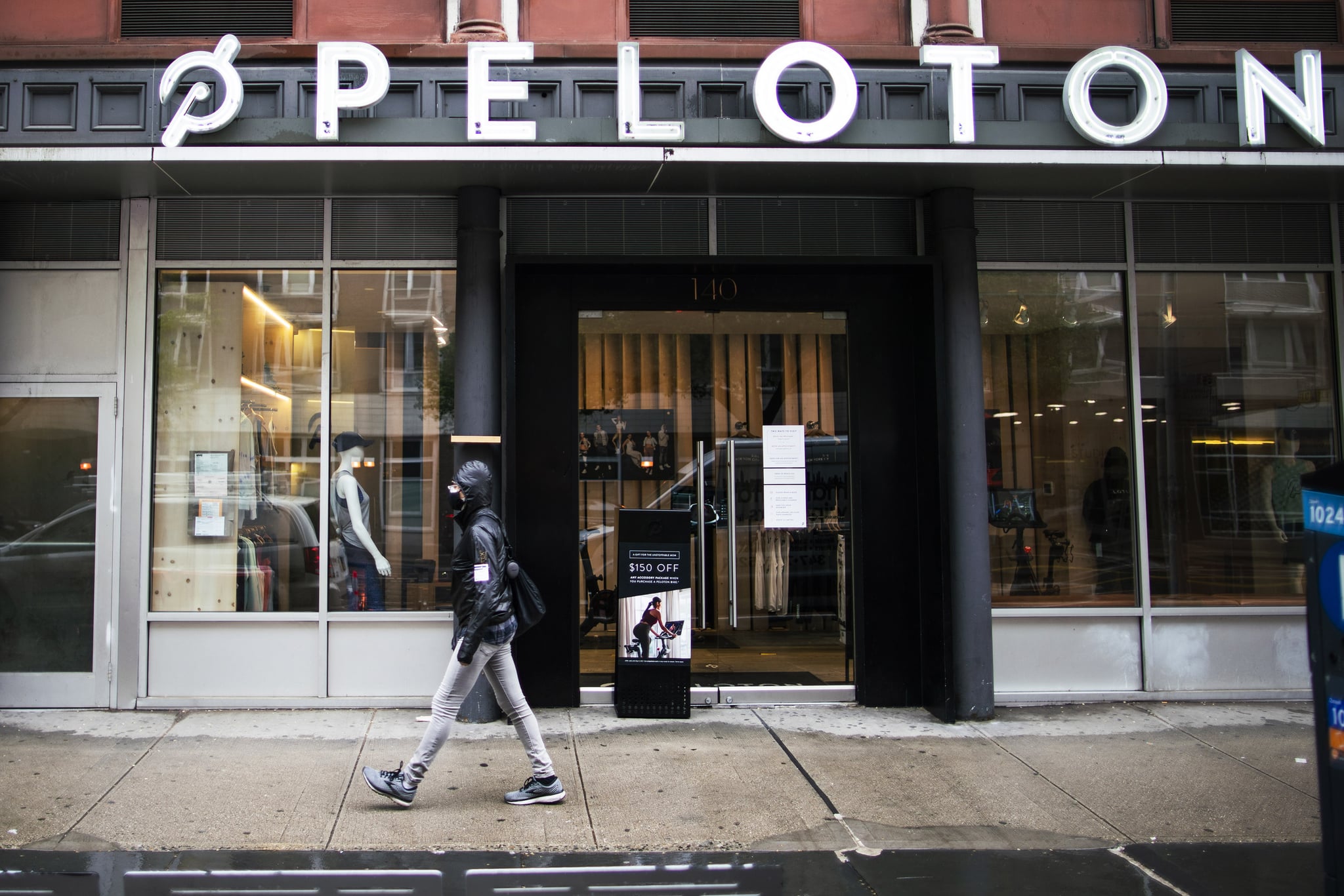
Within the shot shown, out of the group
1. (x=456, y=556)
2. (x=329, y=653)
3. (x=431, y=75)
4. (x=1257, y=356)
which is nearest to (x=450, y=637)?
(x=329, y=653)

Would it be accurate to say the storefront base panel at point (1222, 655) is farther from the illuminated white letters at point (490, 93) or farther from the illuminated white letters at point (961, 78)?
the illuminated white letters at point (490, 93)

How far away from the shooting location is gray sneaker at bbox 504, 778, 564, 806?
579 cm

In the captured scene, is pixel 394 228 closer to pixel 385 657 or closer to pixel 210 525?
pixel 210 525

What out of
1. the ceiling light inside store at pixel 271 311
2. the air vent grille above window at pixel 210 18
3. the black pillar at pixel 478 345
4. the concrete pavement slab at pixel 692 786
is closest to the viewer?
the concrete pavement slab at pixel 692 786

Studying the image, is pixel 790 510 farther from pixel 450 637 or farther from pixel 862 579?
pixel 450 637

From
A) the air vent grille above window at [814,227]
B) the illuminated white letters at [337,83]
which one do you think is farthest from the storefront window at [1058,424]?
the illuminated white letters at [337,83]

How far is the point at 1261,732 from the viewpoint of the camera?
7.41 m

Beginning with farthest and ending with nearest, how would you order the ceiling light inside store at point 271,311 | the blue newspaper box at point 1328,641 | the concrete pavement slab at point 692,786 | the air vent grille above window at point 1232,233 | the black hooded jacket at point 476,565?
1. the air vent grille above window at point 1232,233
2. the ceiling light inside store at point 271,311
3. the black hooded jacket at point 476,565
4. the concrete pavement slab at point 692,786
5. the blue newspaper box at point 1328,641

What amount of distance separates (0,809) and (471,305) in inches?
168

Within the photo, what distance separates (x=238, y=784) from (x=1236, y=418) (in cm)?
811

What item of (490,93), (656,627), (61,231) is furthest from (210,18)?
(656,627)

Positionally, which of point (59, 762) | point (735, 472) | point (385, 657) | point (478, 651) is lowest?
point (59, 762)

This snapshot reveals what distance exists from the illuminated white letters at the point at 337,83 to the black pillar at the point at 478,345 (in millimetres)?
1152

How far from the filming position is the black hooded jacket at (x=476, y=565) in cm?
562
